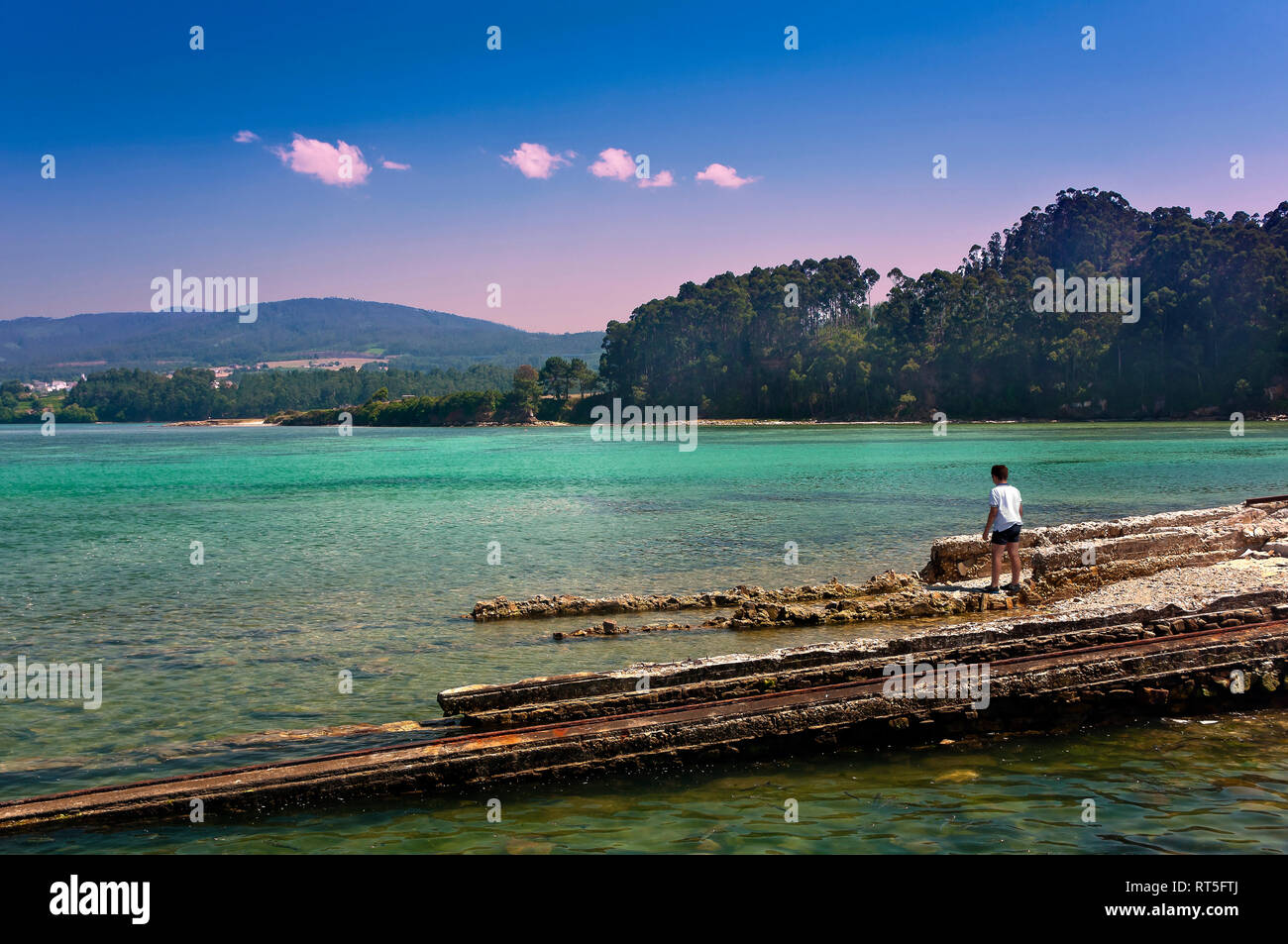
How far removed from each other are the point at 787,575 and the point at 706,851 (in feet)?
42.3

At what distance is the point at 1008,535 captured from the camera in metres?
14.2

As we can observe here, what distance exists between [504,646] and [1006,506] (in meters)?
7.87

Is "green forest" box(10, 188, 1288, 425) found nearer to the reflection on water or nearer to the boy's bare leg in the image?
the boy's bare leg

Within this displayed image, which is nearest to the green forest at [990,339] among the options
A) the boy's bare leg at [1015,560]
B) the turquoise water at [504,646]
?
the turquoise water at [504,646]

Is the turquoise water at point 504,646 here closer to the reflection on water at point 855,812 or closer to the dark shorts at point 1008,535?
the reflection on water at point 855,812

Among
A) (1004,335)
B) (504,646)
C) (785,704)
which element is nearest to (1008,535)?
(785,704)

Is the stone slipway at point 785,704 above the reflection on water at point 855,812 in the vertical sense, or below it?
above

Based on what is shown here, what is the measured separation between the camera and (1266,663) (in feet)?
31.7

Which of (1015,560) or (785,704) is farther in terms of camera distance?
(1015,560)

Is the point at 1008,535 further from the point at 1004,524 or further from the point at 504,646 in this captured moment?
the point at 504,646

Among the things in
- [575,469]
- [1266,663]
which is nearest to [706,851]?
[1266,663]

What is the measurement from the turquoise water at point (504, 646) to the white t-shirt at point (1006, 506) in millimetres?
4396

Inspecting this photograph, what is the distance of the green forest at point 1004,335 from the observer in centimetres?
12194
